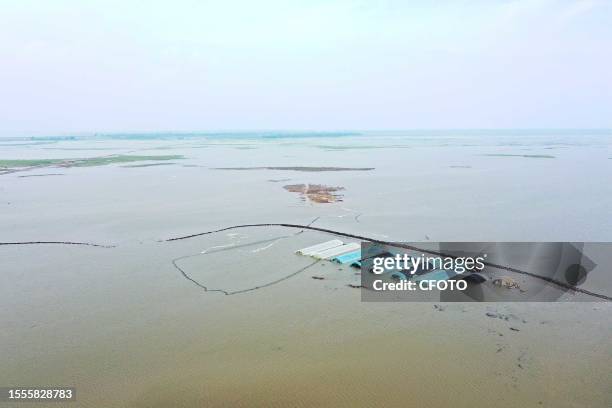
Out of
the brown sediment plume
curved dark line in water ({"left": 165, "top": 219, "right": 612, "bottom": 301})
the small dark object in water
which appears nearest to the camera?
curved dark line in water ({"left": 165, "top": 219, "right": 612, "bottom": 301})

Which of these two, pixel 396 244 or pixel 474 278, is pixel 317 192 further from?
pixel 474 278

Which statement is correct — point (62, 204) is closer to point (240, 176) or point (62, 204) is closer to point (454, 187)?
point (240, 176)

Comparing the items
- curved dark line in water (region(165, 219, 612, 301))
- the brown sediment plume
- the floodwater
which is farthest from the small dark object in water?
the brown sediment plume

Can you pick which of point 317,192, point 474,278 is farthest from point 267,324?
point 317,192

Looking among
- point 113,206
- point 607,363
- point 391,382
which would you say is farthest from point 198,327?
point 113,206

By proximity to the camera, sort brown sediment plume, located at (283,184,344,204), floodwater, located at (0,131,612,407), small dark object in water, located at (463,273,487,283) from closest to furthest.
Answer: floodwater, located at (0,131,612,407) < small dark object in water, located at (463,273,487,283) < brown sediment plume, located at (283,184,344,204)

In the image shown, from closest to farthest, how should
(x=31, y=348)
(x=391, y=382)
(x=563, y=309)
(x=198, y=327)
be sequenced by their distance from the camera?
(x=391, y=382)
(x=31, y=348)
(x=198, y=327)
(x=563, y=309)

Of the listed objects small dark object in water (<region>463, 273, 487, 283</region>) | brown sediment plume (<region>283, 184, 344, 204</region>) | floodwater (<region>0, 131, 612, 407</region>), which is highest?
brown sediment plume (<region>283, 184, 344, 204</region>)

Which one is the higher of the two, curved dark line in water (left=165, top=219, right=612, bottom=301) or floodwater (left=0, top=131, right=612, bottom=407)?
curved dark line in water (left=165, top=219, right=612, bottom=301)

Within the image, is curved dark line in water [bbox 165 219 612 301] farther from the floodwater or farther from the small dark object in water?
the small dark object in water
